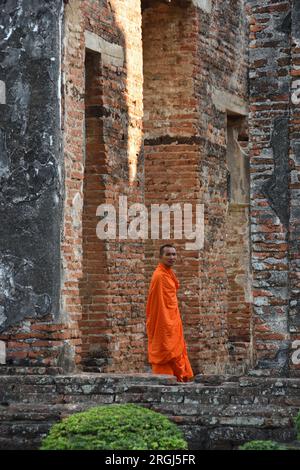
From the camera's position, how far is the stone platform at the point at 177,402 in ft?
40.7

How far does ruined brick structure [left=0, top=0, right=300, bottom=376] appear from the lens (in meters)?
13.4

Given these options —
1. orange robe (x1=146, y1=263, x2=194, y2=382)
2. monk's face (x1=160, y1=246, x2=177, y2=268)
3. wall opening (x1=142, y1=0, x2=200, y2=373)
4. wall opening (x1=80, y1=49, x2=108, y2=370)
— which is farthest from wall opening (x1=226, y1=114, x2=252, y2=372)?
→ wall opening (x1=80, y1=49, x2=108, y2=370)

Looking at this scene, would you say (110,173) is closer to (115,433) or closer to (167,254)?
(167,254)

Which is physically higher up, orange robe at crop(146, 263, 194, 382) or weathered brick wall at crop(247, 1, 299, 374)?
weathered brick wall at crop(247, 1, 299, 374)

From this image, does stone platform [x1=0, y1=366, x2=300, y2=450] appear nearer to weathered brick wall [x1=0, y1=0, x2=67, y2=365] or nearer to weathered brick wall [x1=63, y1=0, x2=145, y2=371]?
weathered brick wall [x1=0, y1=0, x2=67, y2=365]

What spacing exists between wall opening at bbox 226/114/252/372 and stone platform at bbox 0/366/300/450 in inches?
283

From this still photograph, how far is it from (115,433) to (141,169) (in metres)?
7.37

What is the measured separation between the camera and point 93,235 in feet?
55.0

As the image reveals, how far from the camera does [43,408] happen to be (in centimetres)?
1313

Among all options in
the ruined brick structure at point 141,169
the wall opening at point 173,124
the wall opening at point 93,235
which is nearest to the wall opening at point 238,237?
the ruined brick structure at point 141,169

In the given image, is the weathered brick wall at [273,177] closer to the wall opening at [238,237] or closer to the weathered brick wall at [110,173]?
the weathered brick wall at [110,173]

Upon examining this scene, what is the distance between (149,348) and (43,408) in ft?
12.8

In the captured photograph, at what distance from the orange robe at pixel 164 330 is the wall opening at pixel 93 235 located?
581 mm

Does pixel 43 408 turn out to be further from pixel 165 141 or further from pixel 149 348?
pixel 165 141
